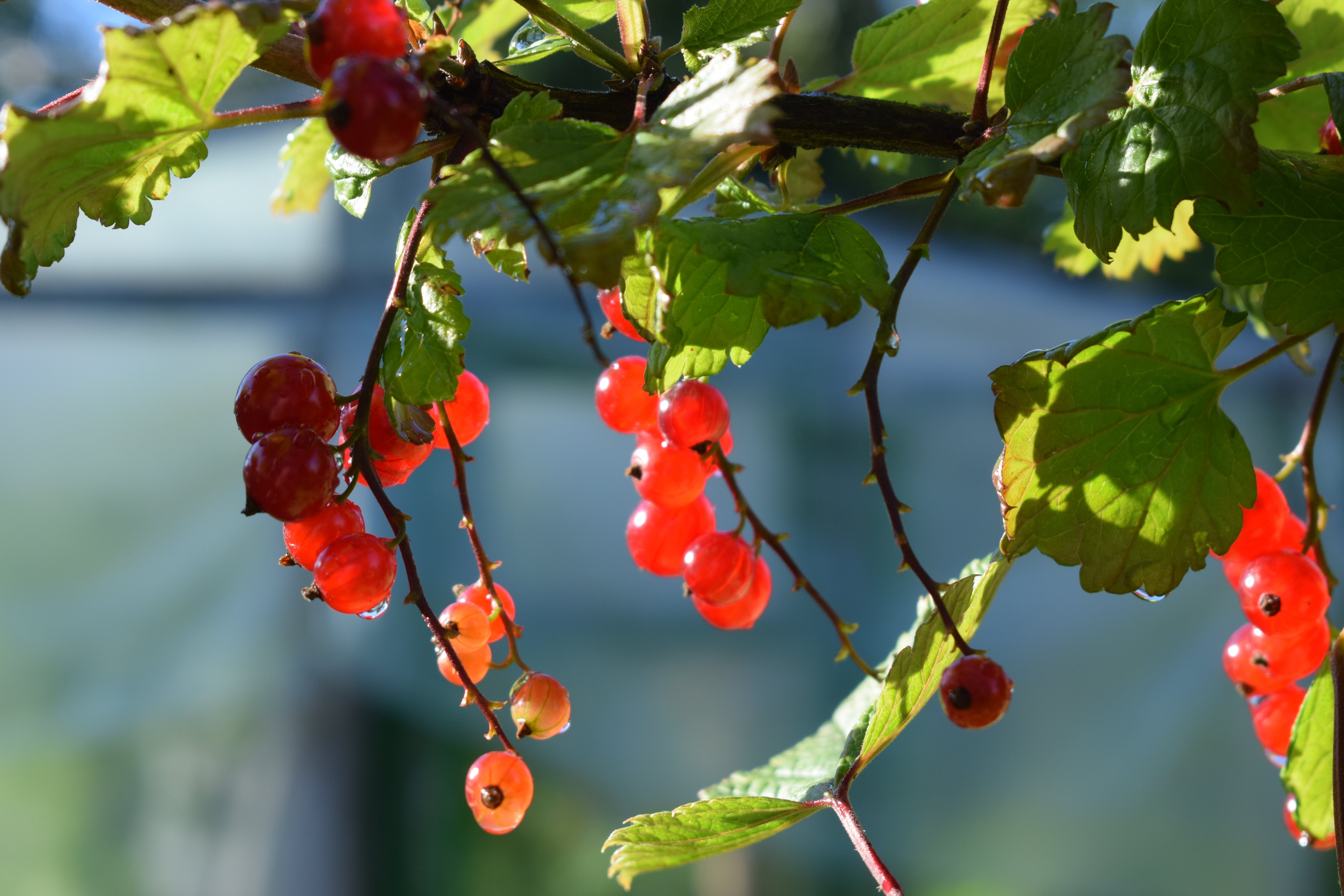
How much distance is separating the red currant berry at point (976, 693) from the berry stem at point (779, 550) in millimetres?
48

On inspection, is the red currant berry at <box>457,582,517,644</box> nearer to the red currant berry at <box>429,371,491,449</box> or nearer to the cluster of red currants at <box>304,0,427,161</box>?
the red currant berry at <box>429,371,491,449</box>

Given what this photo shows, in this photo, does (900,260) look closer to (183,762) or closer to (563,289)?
(563,289)

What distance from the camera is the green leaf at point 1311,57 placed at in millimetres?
378

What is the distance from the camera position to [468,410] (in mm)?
342

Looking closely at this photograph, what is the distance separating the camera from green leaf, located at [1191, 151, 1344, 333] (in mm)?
269

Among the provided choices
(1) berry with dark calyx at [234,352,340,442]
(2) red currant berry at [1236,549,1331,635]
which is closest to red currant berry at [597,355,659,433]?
(1) berry with dark calyx at [234,352,340,442]

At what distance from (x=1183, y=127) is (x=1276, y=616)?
0.60ft

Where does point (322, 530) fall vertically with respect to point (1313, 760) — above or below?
above

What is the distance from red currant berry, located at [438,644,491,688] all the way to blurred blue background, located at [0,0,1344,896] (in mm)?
2092

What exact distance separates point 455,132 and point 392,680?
281cm

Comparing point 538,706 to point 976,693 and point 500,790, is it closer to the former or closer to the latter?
point 500,790

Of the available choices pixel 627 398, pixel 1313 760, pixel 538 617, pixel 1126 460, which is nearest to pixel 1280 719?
pixel 1313 760

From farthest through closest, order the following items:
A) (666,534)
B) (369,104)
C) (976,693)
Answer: (666,534) → (976,693) → (369,104)

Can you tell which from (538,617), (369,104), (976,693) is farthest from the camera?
(538,617)
